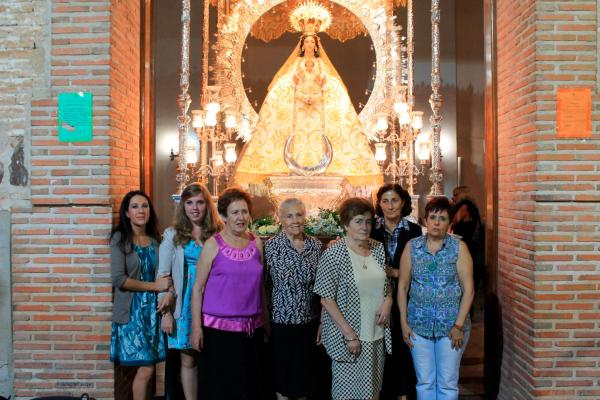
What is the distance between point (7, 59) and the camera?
475 centimetres

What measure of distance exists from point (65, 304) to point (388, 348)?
8.06ft

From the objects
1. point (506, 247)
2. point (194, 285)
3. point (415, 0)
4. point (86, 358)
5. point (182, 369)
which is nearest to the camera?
point (194, 285)

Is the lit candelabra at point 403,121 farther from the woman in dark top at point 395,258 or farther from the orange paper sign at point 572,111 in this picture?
the woman in dark top at point 395,258

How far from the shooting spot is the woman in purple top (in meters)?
3.90

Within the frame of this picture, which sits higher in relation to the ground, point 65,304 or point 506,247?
point 506,247

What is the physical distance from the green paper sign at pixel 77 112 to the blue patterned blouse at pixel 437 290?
8.64 ft

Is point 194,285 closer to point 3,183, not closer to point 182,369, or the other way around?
point 182,369

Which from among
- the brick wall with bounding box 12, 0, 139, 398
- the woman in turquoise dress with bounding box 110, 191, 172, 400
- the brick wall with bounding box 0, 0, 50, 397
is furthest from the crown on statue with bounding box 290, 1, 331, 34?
the woman in turquoise dress with bounding box 110, 191, 172, 400

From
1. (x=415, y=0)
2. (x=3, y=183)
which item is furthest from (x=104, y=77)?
(x=415, y=0)

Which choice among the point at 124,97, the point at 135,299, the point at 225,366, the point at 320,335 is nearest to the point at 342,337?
the point at 320,335

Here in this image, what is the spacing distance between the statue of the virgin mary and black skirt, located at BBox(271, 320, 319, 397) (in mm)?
5822

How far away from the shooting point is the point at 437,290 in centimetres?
400

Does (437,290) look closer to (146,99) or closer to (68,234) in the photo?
(68,234)

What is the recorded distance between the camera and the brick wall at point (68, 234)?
15.3 ft
